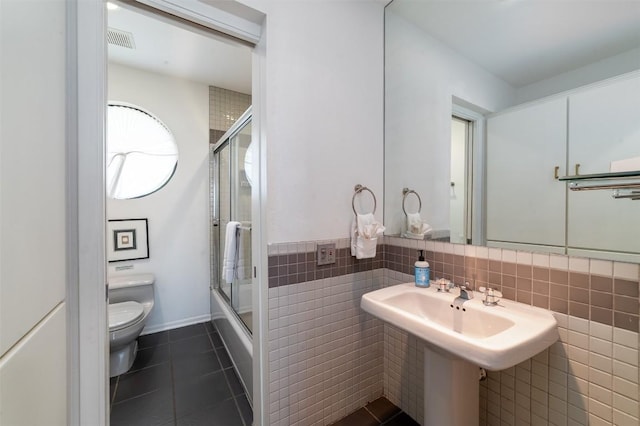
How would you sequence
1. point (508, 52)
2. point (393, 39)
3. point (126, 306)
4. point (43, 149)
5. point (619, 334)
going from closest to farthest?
point (43, 149), point (619, 334), point (508, 52), point (393, 39), point (126, 306)

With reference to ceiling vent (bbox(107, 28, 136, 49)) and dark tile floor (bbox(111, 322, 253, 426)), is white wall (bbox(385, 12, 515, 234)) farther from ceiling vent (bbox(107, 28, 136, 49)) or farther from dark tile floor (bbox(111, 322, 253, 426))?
ceiling vent (bbox(107, 28, 136, 49))

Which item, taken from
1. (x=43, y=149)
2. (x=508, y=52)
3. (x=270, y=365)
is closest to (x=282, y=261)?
(x=270, y=365)

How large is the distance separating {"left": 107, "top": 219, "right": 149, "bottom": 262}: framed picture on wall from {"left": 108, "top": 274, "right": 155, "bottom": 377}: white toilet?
0.62ft

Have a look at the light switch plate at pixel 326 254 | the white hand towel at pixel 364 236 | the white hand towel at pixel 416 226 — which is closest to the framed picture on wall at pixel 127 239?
the light switch plate at pixel 326 254

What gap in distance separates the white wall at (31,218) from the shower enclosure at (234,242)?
1048mm

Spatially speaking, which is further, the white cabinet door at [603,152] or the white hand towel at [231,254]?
the white hand towel at [231,254]

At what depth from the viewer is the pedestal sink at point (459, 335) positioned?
702 mm

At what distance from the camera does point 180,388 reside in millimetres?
1633

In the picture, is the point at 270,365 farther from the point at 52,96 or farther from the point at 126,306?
the point at 126,306

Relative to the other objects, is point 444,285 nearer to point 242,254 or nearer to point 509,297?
point 509,297

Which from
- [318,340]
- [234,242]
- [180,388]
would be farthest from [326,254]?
[180,388]

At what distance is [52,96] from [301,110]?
2.90 feet

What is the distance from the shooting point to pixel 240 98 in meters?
2.74

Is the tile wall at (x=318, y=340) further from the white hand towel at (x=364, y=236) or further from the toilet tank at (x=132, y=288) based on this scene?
the toilet tank at (x=132, y=288)
